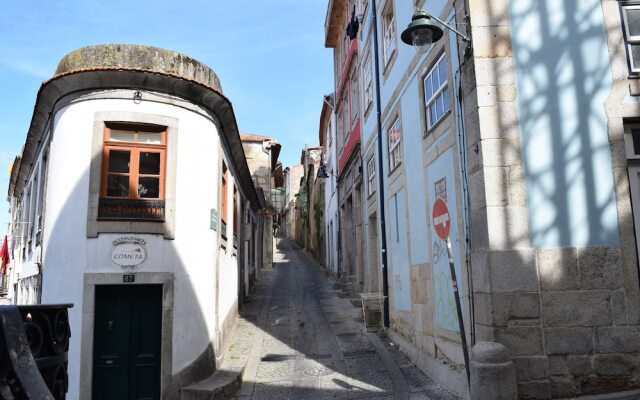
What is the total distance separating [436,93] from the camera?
25.8 ft

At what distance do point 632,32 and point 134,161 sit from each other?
743cm

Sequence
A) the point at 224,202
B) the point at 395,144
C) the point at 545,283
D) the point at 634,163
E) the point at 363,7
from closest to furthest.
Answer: the point at 545,283, the point at 634,163, the point at 395,144, the point at 224,202, the point at 363,7

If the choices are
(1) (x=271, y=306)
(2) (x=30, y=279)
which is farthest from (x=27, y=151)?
(1) (x=271, y=306)

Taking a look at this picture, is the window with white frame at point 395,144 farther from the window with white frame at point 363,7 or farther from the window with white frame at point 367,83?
the window with white frame at point 363,7

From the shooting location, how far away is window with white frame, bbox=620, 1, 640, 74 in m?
6.24

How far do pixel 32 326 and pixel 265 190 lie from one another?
2526 cm

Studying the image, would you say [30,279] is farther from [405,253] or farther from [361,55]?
[361,55]

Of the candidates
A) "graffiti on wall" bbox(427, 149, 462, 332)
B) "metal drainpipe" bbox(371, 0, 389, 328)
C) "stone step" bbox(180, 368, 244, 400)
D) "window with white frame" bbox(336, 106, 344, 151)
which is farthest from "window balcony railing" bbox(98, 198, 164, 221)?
"window with white frame" bbox(336, 106, 344, 151)

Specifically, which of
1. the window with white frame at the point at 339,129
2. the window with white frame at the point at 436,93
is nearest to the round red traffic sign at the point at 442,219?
the window with white frame at the point at 436,93

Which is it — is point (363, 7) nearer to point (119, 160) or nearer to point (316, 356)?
point (119, 160)

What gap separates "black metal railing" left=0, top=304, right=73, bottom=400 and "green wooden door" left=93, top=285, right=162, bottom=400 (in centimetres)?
529

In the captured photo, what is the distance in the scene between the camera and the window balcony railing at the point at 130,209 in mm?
7898

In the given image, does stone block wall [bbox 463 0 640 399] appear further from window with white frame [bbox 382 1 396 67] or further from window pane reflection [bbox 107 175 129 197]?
window pane reflection [bbox 107 175 129 197]

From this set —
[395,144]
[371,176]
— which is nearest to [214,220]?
[395,144]
